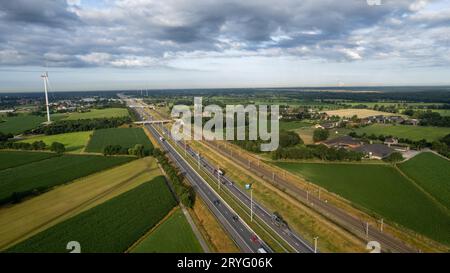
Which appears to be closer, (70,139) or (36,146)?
(36,146)

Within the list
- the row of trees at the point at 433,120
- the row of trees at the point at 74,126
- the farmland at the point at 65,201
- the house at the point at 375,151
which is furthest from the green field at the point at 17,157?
the row of trees at the point at 433,120

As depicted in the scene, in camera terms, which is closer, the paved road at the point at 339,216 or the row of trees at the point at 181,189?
the paved road at the point at 339,216

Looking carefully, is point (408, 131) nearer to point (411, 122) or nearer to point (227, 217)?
point (411, 122)

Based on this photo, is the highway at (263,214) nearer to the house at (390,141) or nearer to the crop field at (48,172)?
the crop field at (48,172)

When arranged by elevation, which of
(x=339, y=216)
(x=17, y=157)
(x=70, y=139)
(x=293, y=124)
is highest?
(x=293, y=124)

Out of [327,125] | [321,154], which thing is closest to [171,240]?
[321,154]

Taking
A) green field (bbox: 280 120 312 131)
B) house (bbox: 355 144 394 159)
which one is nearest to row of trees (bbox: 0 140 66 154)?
green field (bbox: 280 120 312 131)

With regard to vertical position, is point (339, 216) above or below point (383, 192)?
below

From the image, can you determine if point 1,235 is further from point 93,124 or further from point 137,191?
point 93,124

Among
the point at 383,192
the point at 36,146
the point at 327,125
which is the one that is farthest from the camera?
the point at 327,125
